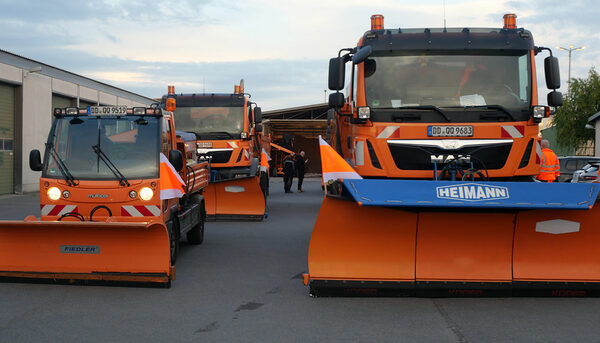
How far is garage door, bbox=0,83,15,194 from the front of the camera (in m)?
25.2

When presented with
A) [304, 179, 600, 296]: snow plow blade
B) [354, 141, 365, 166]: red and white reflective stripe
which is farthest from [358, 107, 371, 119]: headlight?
[304, 179, 600, 296]: snow plow blade

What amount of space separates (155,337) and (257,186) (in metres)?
10.1

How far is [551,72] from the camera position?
8.65 m

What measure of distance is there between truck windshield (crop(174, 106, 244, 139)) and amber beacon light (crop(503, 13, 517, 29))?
343 inches

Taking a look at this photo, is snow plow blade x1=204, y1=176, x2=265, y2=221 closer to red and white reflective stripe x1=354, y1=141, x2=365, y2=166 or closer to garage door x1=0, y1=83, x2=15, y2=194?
red and white reflective stripe x1=354, y1=141, x2=365, y2=166

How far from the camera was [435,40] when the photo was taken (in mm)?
8664

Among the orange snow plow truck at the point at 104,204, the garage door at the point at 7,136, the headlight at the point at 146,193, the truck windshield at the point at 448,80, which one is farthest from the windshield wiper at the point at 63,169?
the garage door at the point at 7,136

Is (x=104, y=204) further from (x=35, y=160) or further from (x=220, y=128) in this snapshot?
(x=220, y=128)

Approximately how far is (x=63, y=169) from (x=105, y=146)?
622 millimetres

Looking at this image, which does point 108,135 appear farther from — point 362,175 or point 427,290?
point 427,290

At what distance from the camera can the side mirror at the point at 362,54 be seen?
847cm

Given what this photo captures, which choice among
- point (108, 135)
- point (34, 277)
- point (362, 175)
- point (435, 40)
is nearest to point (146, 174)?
point (108, 135)

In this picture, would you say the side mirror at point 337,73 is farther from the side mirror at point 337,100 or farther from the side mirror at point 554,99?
the side mirror at point 554,99

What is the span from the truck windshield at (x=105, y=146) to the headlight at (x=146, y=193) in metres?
0.20
